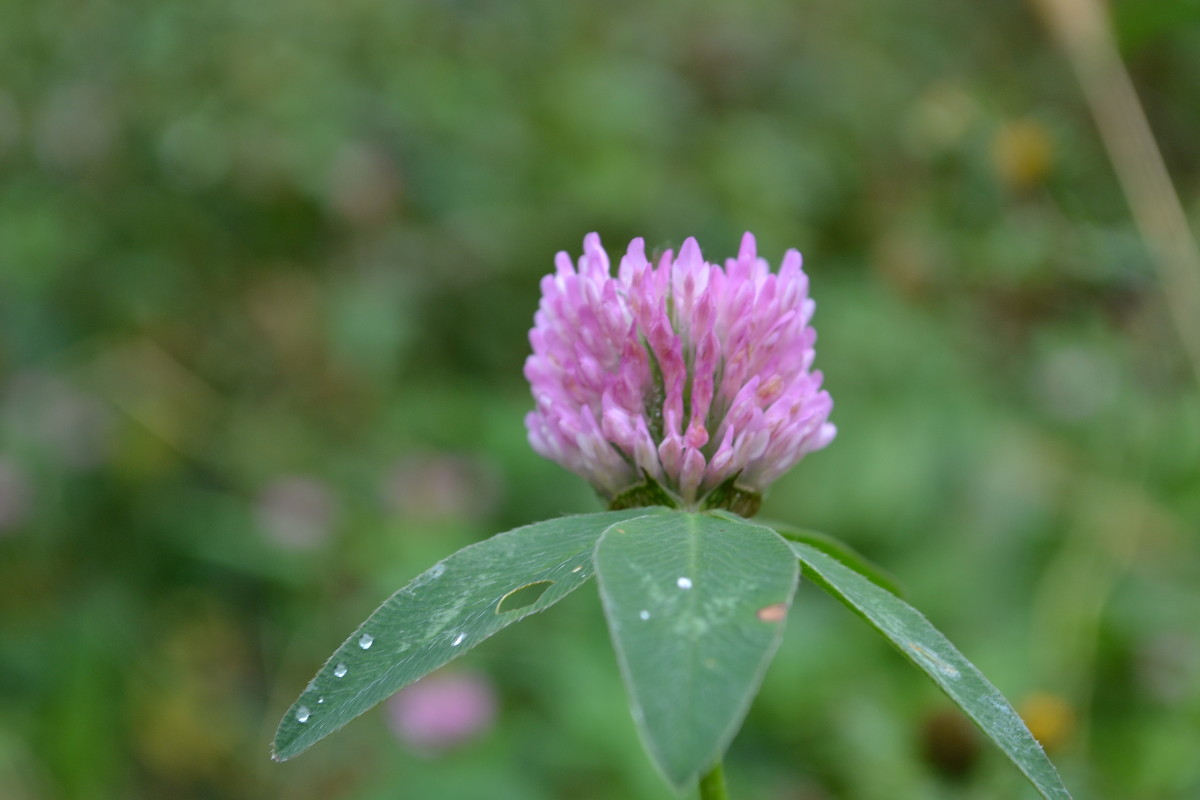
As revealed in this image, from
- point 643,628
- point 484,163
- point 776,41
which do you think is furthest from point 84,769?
point 776,41

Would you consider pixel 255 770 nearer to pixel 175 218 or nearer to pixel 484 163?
pixel 175 218

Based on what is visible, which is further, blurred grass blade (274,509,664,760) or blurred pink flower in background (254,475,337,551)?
blurred pink flower in background (254,475,337,551)

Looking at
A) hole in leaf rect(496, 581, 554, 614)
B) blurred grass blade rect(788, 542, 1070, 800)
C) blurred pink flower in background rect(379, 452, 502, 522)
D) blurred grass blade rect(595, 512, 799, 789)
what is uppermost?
blurred grass blade rect(595, 512, 799, 789)

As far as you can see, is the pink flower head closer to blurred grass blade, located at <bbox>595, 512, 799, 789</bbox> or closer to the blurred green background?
blurred grass blade, located at <bbox>595, 512, 799, 789</bbox>

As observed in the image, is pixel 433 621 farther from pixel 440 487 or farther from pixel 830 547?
pixel 440 487

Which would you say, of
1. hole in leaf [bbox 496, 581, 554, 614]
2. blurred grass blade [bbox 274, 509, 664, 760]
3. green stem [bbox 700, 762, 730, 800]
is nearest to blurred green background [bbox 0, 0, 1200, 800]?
hole in leaf [bbox 496, 581, 554, 614]

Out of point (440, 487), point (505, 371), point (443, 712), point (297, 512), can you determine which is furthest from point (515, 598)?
point (505, 371)
